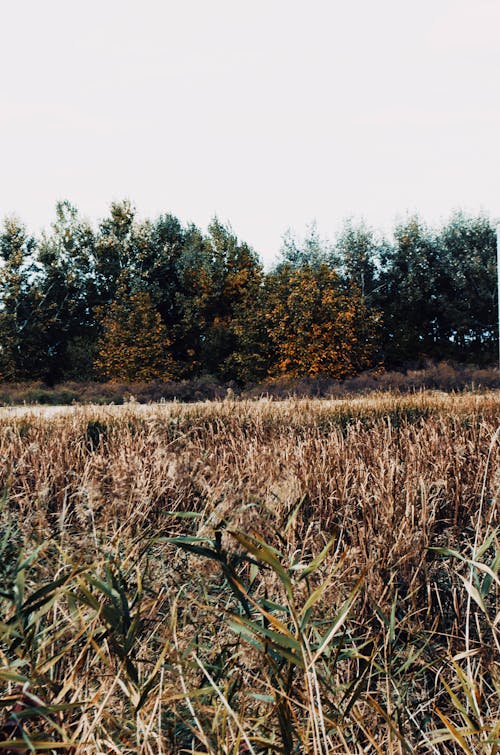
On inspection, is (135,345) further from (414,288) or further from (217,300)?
(414,288)

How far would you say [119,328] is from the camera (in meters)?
22.8

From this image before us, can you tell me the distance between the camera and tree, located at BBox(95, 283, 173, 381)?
22266 millimetres

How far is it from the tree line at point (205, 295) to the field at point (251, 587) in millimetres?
16423

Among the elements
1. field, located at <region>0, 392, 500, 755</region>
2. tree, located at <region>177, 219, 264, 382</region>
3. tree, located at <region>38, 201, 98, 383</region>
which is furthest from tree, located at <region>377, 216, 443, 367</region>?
field, located at <region>0, 392, 500, 755</region>

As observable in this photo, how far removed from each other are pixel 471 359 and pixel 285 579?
24943mm

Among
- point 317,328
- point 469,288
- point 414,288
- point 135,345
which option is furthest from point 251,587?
point 469,288

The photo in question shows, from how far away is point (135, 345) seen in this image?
2262 cm

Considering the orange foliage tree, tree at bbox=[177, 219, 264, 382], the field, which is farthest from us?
tree at bbox=[177, 219, 264, 382]

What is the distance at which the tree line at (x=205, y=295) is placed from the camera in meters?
22.9

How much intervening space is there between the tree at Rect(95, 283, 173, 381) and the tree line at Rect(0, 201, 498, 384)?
45mm

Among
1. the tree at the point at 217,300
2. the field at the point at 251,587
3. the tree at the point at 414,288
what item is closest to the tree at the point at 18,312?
the tree at the point at 217,300

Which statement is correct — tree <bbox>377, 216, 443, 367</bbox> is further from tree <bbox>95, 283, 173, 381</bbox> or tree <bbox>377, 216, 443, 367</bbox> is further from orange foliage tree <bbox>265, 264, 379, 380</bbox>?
tree <bbox>95, 283, 173, 381</bbox>

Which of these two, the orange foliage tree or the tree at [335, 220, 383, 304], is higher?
the tree at [335, 220, 383, 304]

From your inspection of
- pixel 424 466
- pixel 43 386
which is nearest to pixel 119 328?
pixel 43 386
